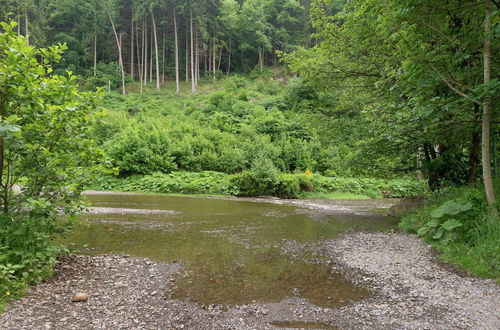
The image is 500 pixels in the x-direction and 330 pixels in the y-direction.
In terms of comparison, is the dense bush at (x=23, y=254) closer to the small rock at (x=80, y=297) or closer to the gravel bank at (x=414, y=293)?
the small rock at (x=80, y=297)

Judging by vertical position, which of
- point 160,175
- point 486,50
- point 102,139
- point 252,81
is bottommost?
point 160,175

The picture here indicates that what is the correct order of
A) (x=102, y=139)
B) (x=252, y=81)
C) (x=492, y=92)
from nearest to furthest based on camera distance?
(x=492, y=92)
(x=102, y=139)
(x=252, y=81)

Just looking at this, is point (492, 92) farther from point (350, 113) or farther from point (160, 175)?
point (160, 175)

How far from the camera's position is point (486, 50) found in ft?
19.9

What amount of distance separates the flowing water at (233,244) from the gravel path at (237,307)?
367 millimetres

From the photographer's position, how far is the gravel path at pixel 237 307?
4031mm

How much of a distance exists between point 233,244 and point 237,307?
383 centimetres

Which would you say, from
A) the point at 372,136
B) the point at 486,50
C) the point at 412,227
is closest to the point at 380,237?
the point at 412,227

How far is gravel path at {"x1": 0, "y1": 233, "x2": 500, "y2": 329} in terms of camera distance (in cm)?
403

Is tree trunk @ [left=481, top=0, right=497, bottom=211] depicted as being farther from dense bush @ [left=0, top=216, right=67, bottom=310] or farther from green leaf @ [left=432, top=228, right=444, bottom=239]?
dense bush @ [left=0, top=216, right=67, bottom=310]

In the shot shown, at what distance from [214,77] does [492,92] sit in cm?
4952

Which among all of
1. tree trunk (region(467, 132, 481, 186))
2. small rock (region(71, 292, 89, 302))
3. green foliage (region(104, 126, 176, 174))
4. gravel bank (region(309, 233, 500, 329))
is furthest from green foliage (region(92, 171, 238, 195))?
small rock (region(71, 292, 89, 302))

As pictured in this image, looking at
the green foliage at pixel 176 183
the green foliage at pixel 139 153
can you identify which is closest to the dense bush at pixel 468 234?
the green foliage at pixel 176 183

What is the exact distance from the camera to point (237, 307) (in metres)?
4.63
